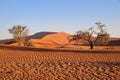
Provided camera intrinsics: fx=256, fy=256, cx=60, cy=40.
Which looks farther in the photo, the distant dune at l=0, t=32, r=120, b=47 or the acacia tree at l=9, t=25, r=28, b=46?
the distant dune at l=0, t=32, r=120, b=47

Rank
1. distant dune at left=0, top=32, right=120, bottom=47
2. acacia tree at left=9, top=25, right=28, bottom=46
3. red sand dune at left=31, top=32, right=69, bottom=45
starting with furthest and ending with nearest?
1. red sand dune at left=31, top=32, right=69, bottom=45
2. distant dune at left=0, top=32, right=120, bottom=47
3. acacia tree at left=9, top=25, right=28, bottom=46

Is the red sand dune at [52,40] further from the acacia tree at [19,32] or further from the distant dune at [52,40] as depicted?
the acacia tree at [19,32]

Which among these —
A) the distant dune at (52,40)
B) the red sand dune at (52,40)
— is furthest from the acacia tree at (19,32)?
the red sand dune at (52,40)

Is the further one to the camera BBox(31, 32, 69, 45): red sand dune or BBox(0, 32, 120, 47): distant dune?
BBox(31, 32, 69, 45): red sand dune

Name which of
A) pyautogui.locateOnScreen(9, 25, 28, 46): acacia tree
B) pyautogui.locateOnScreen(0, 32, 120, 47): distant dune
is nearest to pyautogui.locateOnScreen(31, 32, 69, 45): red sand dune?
pyautogui.locateOnScreen(0, 32, 120, 47): distant dune

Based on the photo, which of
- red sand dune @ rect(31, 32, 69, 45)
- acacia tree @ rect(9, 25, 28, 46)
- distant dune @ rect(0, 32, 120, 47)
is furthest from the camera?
red sand dune @ rect(31, 32, 69, 45)

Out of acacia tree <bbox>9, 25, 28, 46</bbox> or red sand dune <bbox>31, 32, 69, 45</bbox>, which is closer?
acacia tree <bbox>9, 25, 28, 46</bbox>

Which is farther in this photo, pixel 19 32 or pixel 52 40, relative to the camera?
pixel 52 40

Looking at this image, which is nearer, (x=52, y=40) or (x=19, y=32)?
(x=19, y=32)

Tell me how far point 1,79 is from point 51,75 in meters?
2.11

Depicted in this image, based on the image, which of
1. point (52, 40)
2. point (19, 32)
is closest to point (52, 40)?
point (52, 40)

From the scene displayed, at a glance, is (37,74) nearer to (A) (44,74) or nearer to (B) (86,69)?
(A) (44,74)

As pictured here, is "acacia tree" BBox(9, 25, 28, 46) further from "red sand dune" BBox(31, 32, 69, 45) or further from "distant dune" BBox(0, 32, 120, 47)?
Result: "red sand dune" BBox(31, 32, 69, 45)

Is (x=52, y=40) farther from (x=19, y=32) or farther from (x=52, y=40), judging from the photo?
(x=19, y=32)
